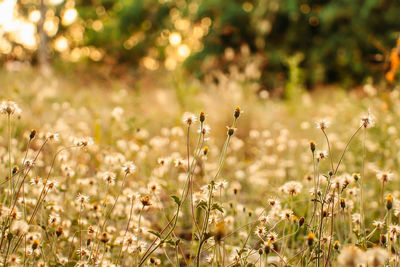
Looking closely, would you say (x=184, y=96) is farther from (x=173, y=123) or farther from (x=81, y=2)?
(x=81, y=2)

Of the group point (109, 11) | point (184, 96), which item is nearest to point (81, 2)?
point (109, 11)

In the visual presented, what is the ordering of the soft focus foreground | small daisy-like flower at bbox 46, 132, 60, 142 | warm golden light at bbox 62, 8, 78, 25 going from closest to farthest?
the soft focus foreground, small daisy-like flower at bbox 46, 132, 60, 142, warm golden light at bbox 62, 8, 78, 25

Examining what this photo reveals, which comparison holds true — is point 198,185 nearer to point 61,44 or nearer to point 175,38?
point 175,38

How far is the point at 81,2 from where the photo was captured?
1714 cm

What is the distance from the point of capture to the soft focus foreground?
3.57 ft

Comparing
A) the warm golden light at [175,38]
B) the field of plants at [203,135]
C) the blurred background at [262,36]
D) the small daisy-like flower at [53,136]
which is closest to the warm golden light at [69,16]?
the field of plants at [203,135]

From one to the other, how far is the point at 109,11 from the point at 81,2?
1.30m

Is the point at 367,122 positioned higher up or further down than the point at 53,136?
higher up

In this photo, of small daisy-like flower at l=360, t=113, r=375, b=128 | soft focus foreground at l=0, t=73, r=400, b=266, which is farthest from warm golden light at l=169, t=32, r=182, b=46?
small daisy-like flower at l=360, t=113, r=375, b=128

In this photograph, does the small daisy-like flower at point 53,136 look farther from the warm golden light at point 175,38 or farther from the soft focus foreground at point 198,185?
the warm golden light at point 175,38

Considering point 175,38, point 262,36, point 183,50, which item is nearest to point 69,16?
point 175,38

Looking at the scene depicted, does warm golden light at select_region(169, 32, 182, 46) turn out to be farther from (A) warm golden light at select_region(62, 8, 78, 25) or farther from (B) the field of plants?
(A) warm golden light at select_region(62, 8, 78, 25)

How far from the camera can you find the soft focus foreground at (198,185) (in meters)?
1.09

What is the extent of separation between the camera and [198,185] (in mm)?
1374
